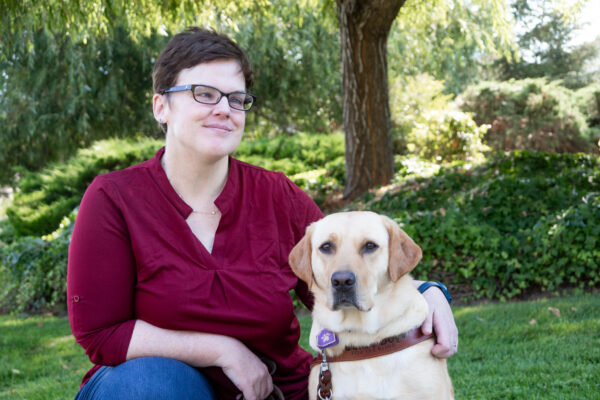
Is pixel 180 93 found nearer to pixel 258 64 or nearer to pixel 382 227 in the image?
pixel 382 227

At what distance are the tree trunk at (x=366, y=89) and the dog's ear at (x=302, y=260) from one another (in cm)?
586

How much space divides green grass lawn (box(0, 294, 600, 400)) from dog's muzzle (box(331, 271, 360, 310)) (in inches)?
64.9

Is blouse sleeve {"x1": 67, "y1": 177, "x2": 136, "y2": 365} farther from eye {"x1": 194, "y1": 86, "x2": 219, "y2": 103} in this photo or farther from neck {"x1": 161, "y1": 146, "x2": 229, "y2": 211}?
eye {"x1": 194, "y1": 86, "x2": 219, "y2": 103}

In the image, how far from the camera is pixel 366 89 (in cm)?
787

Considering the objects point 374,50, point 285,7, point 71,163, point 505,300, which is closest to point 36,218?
point 71,163

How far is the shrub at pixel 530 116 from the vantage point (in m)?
17.7

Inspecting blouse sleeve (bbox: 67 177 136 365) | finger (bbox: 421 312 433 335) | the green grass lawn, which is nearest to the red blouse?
blouse sleeve (bbox: 67 177 136 365)

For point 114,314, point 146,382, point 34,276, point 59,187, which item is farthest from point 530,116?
point 146,382

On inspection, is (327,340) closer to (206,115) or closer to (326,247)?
(326,247)

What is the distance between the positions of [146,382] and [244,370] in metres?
0.36

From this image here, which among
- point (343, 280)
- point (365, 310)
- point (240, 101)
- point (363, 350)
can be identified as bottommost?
point (363, 350)

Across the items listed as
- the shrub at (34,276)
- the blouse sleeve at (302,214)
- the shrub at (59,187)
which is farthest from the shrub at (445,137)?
the blouse sleeve at (302,214)

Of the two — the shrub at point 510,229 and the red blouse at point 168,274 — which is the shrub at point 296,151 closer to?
the shrub at point 510,229

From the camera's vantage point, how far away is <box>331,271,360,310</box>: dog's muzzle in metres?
2.15
